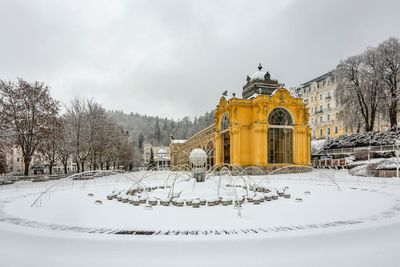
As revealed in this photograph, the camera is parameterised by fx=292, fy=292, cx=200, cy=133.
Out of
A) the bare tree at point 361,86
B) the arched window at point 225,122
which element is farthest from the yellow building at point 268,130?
the bare tree at point 361,86

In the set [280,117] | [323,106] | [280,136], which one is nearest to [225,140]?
[280,136]

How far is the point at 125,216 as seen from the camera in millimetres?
11539

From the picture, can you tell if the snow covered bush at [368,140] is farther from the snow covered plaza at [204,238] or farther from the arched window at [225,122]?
the snow covered plaza at [204,238]

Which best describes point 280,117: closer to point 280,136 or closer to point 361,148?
point 280,136

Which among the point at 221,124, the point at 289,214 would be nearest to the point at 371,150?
the point at 221,124

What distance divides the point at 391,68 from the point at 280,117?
66.4 feet

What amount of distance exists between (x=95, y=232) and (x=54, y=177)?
1266 inches

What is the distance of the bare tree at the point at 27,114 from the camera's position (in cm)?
3616

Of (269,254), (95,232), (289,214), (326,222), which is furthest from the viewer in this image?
(289,214)

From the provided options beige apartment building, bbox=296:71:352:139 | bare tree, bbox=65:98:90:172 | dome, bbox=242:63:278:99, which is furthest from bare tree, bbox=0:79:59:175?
beige apartment building, bbox=296:71:352:139

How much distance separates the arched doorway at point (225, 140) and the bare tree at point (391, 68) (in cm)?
2586

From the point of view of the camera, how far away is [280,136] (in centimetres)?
4653

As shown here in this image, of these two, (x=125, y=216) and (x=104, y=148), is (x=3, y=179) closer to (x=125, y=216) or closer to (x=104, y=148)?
(x=104, y=148)

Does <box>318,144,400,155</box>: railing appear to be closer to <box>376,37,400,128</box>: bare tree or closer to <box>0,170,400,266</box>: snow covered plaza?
<box>376,37,400,128</box>: bare tree
